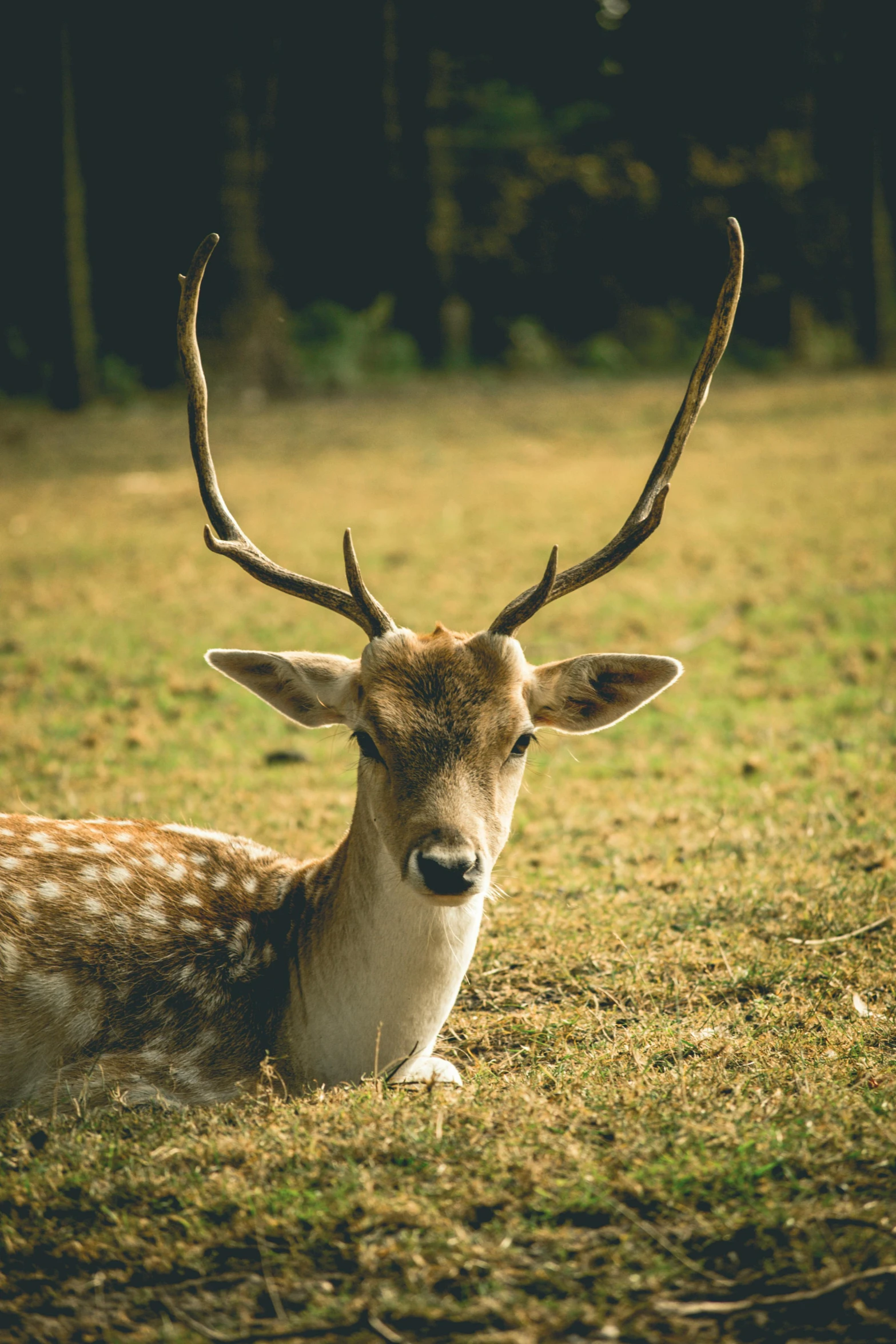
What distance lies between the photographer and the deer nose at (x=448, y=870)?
315cm

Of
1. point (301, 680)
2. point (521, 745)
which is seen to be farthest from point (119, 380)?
point (521, 745)

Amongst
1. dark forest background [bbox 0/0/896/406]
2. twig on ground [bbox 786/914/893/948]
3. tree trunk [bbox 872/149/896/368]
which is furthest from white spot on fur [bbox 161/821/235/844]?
tree trunk [bbox 872/149/896/368]

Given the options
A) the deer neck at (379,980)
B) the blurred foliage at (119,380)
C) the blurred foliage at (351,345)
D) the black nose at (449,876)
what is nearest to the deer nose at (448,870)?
the black nose at (449,876)

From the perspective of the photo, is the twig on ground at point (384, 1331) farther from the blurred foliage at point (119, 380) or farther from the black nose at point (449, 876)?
the blurred foliage at point (119, 380)

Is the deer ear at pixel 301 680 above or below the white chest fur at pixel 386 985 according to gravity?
above

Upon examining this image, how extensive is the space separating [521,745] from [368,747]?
406 mm

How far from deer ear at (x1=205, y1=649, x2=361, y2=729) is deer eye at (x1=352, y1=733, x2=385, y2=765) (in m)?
0.13

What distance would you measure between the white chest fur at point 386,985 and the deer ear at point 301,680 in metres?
0.52

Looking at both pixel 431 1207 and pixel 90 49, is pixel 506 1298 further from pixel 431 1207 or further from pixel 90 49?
pixel 90 49

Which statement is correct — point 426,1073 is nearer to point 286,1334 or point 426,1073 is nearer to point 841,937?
point 286,1334

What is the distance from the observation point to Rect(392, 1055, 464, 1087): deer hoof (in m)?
3.47

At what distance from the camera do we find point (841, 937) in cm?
432

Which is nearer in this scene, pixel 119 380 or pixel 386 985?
pixel 386 985

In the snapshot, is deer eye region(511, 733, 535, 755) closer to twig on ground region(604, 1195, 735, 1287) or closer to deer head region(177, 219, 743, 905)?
deer head region(177, 219, 743, 905)
